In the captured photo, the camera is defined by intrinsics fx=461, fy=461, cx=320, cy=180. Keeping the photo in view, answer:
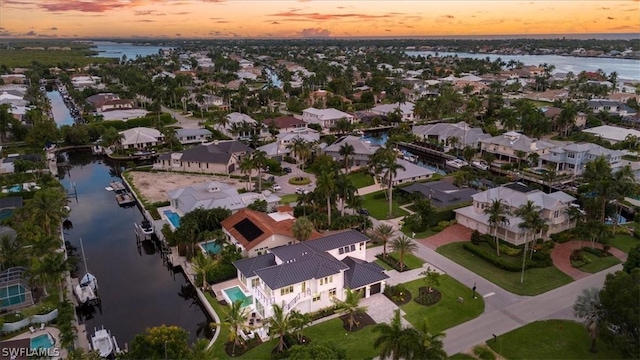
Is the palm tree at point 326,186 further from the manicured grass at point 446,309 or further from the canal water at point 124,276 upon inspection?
the canal water at point 124,276

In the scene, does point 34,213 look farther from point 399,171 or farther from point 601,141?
point 601,141

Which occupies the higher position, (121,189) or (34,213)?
(34,213)

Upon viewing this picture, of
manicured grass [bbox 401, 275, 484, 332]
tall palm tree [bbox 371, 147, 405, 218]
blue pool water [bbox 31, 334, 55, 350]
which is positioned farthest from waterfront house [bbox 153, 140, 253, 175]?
manicured grass [bbox 401, 275, 484, 332]

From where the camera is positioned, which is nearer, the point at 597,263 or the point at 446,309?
the point at 446,309

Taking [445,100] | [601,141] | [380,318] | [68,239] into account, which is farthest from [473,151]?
[68,239]

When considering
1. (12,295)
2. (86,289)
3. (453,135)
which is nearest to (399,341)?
(86,289)

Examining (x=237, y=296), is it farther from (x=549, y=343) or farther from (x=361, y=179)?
(x=361, y=179)
